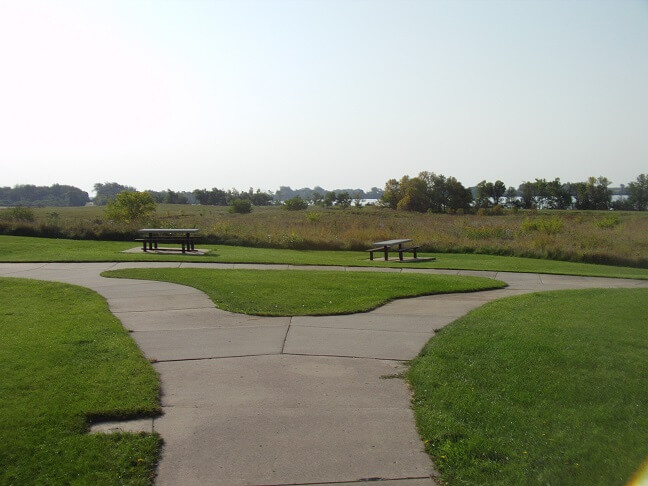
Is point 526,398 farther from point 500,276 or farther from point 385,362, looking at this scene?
point 500,276

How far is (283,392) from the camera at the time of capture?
20.2 ft

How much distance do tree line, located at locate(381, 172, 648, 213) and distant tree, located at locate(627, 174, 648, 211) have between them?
1.87 meters

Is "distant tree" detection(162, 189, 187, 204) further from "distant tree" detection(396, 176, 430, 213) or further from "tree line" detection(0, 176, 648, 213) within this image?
"distant tree" detection(396, 176, 430, 213)

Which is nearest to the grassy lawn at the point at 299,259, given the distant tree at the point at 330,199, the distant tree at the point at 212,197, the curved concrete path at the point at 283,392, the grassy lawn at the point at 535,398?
the curved concrete path at the point at 283,392

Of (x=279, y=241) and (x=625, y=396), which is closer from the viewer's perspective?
(x=625, y=396)

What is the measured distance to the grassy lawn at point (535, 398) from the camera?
14.9 ft

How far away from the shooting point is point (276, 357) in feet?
24.2

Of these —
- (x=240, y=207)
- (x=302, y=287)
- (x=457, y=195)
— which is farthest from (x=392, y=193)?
(x=302, y=287)

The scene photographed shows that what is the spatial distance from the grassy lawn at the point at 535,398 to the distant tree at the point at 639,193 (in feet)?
216

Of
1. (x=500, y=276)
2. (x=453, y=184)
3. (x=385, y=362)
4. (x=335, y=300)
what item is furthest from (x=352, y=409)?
(x=453, y=184)

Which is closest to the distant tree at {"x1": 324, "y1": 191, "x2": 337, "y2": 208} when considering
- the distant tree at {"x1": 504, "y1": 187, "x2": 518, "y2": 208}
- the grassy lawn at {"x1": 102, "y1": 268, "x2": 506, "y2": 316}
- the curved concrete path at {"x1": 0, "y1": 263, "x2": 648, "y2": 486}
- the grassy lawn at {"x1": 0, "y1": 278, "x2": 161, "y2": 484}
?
the distant tree at {"x1": 504, "y1": 187, "x2": 518, "y2": 208}

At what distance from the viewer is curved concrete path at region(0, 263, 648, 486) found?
464 centimetres

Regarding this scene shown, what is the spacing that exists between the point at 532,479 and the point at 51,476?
3224mm

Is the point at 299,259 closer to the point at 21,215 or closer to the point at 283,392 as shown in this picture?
the point at 283,392
